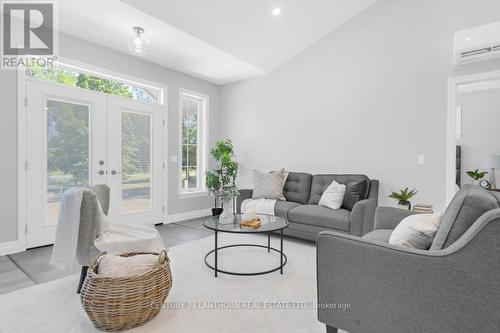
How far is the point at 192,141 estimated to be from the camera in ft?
17.7

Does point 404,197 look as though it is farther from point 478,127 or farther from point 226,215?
point 478,127

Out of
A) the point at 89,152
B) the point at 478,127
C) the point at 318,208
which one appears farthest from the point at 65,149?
the point at 478,127

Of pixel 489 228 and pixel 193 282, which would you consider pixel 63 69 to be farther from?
pixel 489 228

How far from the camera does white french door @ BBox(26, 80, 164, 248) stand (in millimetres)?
3303

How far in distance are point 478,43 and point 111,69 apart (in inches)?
184

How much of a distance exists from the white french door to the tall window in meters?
0.60

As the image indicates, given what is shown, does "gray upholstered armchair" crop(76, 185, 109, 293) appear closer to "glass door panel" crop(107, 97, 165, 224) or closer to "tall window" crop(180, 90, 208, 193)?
"glass door panel" crop(107, 97, 165, 224)

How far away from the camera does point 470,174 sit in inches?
197

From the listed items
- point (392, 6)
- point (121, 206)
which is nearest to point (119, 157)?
point (121, 206)

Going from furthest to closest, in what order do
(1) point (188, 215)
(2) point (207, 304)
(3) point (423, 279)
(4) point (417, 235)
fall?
(1) point (188, 215) → (2) point (207, 304) → (4) point (417, 235) → (3) point (423, 279)

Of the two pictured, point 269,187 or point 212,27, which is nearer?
point 212,27

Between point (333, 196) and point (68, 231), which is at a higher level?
point (333, 196)

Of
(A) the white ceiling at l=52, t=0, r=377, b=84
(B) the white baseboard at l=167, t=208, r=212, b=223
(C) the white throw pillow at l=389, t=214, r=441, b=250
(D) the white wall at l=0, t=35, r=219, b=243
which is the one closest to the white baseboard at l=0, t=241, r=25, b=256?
(D) the white wall at l=0, t=35, r=219, b=243

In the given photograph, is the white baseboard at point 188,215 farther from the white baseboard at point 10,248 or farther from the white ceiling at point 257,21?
the white ceiling at point 257,21
